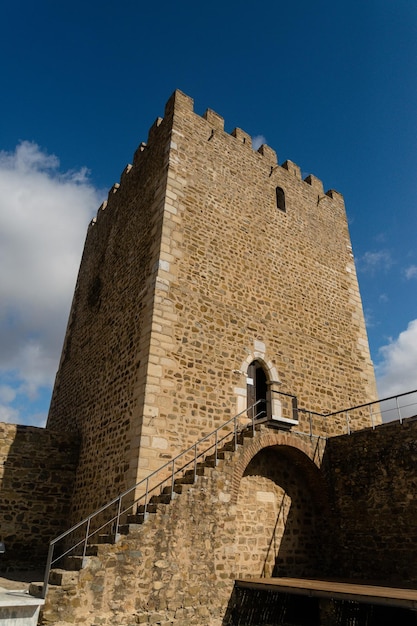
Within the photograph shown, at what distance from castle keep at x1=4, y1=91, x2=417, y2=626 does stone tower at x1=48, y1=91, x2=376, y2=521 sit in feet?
0.18

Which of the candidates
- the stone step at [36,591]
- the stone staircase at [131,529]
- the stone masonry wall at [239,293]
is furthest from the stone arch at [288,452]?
the stone step at [36,591]

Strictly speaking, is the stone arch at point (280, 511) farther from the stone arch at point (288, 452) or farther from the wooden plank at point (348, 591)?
the wooden plank at point (348, 591)

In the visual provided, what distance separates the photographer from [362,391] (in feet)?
45.2

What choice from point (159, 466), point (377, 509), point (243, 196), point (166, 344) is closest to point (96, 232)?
point (243, 196)

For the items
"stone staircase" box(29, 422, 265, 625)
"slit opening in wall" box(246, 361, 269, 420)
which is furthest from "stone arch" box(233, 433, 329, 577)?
"slit opening in wall" box(246, 361, 269, 420)

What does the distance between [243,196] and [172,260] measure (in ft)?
13.4

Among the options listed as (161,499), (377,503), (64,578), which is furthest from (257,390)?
(64,578)

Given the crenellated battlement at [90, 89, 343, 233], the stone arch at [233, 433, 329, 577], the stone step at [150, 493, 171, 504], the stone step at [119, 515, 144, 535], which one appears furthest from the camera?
the crenellated battlement at [90, 89, 343, 233]

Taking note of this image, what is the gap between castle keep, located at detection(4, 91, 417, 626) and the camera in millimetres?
7547

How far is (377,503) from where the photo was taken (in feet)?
32.0

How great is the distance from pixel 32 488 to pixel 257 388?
6117 millimetres

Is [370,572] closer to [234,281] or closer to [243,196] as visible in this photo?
[234,281]

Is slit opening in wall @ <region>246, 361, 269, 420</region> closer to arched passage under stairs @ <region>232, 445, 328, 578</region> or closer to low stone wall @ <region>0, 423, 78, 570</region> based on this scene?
arched passage under stairs @ <region>232, 445, 328, 578</region>

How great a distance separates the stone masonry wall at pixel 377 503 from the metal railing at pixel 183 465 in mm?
708
